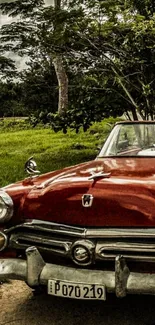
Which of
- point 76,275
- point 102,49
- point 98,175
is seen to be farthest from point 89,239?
point 102,49

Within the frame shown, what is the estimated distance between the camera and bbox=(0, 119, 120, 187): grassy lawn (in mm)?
10502

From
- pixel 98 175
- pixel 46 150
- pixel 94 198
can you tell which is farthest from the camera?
pixel 46 150

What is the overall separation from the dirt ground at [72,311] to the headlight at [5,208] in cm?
71

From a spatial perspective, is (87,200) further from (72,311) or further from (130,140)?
(130,140)

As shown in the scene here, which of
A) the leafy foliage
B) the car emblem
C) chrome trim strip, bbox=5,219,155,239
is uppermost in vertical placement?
the leafy foliage

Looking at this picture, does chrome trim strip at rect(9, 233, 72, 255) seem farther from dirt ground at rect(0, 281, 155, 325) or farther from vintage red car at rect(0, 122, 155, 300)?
dirt ground at rect(0, 281, 155, 325)

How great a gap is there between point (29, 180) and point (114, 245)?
1095 millimetres

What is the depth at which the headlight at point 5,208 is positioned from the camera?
11.1ft

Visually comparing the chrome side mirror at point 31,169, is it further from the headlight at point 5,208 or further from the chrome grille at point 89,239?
the chrome grille at point 89,239

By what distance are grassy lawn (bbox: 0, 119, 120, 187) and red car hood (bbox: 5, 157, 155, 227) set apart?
429 cm

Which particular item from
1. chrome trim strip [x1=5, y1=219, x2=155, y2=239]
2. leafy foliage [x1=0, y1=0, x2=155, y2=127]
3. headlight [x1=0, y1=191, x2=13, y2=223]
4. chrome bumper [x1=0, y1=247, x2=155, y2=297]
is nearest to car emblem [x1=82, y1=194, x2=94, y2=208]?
chrome trim strip [x1=5, y1=219, x2=155, y2=239]

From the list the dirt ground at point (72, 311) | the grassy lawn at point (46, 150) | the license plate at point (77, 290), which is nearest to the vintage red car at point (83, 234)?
the license plate at point (77, 290)

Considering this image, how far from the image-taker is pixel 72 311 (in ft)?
11.9

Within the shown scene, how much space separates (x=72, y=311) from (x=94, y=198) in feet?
3.22
